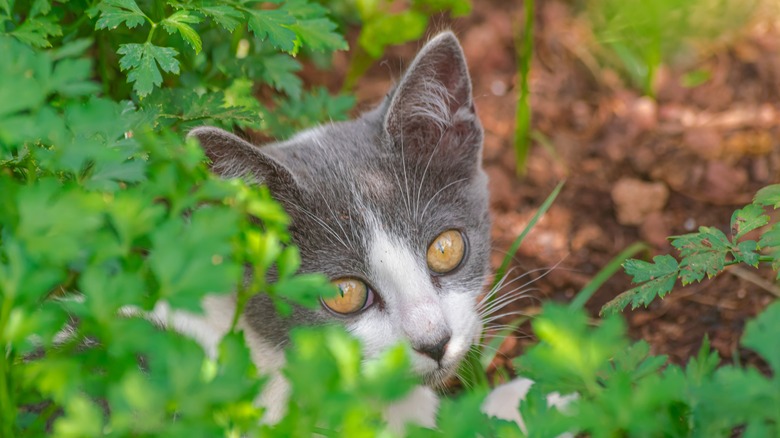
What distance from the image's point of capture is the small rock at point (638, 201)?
3.32 meters

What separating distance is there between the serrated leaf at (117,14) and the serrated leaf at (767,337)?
5.28 feet

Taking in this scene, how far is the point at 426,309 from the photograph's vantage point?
206cm

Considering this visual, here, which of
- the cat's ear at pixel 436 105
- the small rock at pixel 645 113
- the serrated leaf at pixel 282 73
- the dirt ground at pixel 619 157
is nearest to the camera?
the cat's ear at pixel 436 105

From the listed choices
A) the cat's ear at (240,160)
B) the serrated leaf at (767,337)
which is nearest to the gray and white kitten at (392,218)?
the cat's ear at (240,160)

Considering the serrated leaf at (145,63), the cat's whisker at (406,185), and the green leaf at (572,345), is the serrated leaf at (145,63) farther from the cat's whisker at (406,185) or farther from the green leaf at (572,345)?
the green leaf at (572,345)

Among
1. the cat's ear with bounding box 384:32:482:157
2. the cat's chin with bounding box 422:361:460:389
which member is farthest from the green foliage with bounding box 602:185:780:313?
the cat's ear with bounding box 384:32:482:157

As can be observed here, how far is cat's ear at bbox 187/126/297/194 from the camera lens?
202 centimetres

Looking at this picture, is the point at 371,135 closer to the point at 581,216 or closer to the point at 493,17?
the point at 581,216

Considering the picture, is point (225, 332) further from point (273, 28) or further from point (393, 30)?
point (393, 30)

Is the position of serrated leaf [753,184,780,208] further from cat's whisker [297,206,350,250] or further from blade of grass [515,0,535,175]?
blade of grass [515,0,535,175]

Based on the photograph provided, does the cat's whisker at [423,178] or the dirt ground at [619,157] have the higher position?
the cat's whisker at [423,178]

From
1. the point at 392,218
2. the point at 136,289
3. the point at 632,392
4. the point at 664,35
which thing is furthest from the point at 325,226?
the point at 664,35

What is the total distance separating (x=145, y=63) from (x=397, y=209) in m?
0.81

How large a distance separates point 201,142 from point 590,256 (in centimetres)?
182
